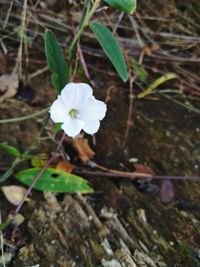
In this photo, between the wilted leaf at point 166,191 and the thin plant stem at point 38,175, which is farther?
the wilted leaf at point 166,191

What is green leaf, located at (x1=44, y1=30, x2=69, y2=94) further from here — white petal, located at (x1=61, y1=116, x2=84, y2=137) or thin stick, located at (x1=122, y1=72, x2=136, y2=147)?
thin stick, located at (x1=122, y1=72, x2=136, y2=147)

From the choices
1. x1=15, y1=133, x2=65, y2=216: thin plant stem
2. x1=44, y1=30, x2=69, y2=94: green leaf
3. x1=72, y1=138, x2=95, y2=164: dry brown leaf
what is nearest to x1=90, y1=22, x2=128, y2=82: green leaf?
x1=44, y1=30, x2=69, y2=94: green leaf

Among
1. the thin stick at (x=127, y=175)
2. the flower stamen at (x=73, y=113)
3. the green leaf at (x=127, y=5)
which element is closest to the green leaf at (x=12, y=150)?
the thin stick at (x=127, y=175)

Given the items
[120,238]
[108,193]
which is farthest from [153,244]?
[108,193]

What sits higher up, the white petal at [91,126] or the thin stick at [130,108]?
the white petal at [91,126]

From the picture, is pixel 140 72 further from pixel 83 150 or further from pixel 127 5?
pixel 127 5

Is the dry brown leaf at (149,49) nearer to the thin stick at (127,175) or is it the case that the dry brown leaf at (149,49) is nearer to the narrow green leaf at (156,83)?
the narrow green leaf at (156,83)

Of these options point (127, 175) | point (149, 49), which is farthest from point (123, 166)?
point (149, 49)

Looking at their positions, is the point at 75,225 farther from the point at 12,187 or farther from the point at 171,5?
the point at 171,5
